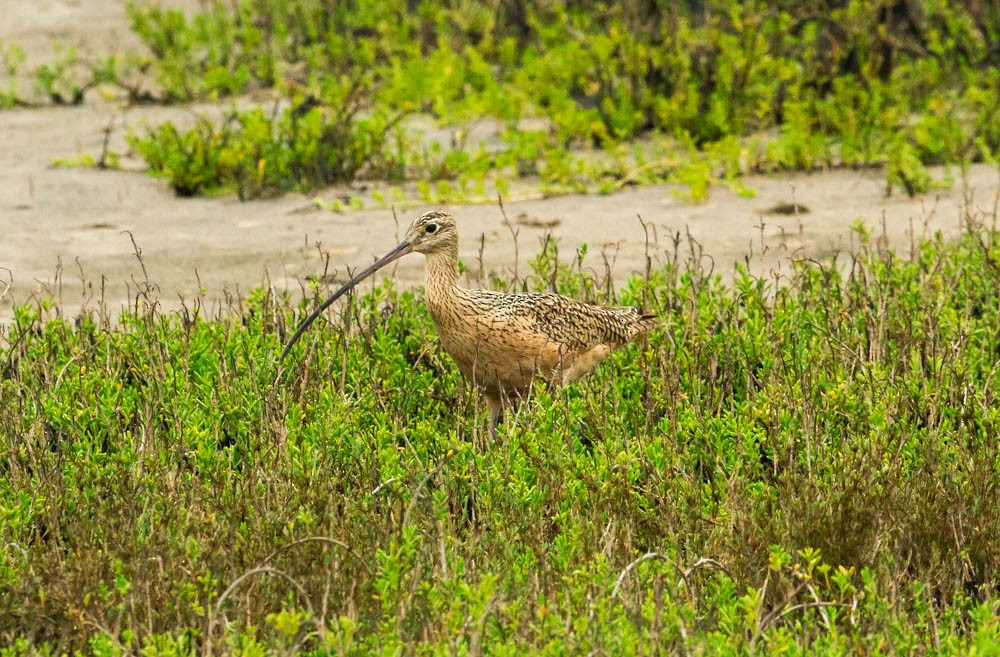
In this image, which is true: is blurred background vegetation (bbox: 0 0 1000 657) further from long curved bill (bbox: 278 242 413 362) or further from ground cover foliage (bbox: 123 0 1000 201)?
ground cover foliage (bbox: 123 0 1000 201)

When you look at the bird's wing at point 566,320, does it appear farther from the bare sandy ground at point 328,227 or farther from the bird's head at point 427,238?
the bare sandy ground at point 328,227

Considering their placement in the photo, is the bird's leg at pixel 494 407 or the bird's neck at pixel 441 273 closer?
the bird's neck at pixel 441 273

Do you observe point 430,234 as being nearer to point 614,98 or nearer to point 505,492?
point 505,492

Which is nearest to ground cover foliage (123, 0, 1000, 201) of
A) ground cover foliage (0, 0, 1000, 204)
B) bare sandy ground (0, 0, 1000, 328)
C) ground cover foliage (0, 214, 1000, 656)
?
ground cover foliage (0, 0, 1000, 204)

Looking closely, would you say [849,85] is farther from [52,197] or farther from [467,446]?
[467,446]

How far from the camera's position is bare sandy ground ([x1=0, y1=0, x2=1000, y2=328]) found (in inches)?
294

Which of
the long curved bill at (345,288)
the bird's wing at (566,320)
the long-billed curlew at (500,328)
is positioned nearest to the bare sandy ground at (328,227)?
the bird's wing at (566,320)

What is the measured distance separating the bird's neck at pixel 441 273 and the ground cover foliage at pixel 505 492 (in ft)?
1.08

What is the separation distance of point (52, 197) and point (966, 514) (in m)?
6.15

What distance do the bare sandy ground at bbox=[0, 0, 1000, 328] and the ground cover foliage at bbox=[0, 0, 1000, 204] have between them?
0.57 feet

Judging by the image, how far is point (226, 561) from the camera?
13.4 ft

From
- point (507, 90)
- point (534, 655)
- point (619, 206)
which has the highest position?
point (507, 90)

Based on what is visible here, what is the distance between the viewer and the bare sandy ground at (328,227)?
7.46 m

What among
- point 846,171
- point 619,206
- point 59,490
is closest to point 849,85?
point 846,171
